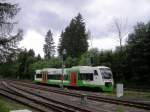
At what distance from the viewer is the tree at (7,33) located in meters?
27.3

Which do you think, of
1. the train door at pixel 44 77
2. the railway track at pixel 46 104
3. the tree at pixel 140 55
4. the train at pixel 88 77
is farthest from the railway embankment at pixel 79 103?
the train door at pixel 44 77

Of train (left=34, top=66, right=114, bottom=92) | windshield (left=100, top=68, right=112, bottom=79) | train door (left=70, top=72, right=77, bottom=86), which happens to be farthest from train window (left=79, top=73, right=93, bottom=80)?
train door (left=70, top=72, right=77, bottom=86)

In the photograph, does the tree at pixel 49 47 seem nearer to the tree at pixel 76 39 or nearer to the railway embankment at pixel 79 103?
the tree at pixel 76 39

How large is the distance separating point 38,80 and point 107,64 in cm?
1421

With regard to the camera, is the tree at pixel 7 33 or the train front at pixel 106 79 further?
the train front at pixel 106 79

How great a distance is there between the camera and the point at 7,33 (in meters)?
29.0

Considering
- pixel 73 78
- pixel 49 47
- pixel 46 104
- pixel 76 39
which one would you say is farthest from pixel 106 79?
pixel 49 47

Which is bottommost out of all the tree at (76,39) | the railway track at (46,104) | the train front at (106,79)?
the railway track at (46,104)

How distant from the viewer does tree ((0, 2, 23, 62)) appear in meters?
27.3

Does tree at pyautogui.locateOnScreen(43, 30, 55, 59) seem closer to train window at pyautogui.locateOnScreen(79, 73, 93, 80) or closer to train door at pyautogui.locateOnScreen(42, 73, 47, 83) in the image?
train door at pyautogui.locateOnScreen(42, 73, 47, 83)

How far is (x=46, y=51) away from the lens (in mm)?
147000

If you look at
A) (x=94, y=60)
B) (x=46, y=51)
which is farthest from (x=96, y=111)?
(x=46, y=51)

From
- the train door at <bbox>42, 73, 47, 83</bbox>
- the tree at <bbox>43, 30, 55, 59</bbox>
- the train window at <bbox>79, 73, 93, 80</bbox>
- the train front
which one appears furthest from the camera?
the tree at <bbox>43, 30, 55, 59</bbox>

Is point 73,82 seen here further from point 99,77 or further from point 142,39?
point 142,39
